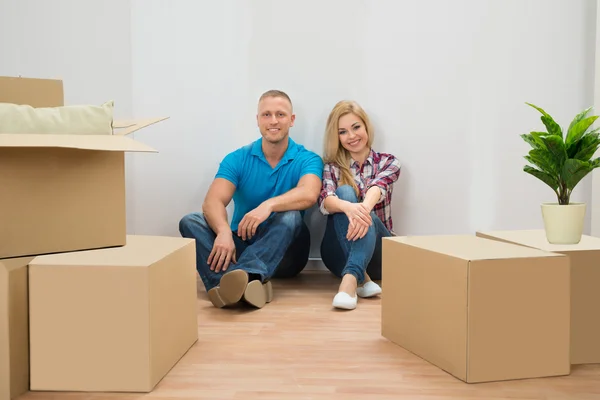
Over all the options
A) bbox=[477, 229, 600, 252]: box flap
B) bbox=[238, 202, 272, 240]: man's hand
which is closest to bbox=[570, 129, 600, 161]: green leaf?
bbox=[477, 229, 600, 252]: box flap

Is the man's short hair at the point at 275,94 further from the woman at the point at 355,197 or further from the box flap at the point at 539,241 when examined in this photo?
the box flap at the point at 539,241

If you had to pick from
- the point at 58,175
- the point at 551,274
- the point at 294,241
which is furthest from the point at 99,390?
the point at 294,241

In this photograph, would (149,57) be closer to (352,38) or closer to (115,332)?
(352,38)

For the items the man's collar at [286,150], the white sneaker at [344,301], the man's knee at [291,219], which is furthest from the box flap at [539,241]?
the man's collar at [286,150]

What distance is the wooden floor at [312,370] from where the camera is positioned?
4.79 feet

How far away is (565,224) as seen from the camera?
173 centimetres

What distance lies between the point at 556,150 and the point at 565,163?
4cm

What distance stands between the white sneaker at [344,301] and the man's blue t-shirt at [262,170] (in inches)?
26.8

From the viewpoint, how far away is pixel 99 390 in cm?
148

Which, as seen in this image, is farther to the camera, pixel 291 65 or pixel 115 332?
pixel 291 65

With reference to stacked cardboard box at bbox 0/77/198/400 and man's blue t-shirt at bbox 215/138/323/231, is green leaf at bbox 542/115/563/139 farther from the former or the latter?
man's blue t-shirt at bbox 215/138/323/231

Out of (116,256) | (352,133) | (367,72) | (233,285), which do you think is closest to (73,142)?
(116,256)

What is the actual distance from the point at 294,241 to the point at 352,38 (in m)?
1.00

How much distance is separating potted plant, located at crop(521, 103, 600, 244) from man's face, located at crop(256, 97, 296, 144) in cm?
124
